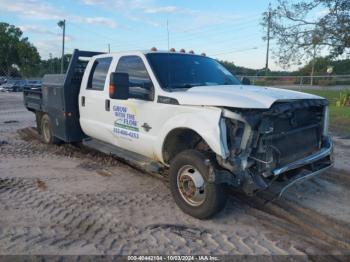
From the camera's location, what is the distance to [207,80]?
5.86 m

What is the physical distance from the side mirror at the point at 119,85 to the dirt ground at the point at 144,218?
1438mm

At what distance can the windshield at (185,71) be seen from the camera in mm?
5480

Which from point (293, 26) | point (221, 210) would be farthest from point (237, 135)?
point (293, 26)

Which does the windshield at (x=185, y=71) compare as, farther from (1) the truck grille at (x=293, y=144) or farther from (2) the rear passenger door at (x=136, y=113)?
(1) the truck grille at (x=293, y=144)

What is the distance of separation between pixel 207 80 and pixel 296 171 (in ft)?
6.32

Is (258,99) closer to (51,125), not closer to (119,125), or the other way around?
(119,125)

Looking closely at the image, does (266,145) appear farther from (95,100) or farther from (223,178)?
(95,100)

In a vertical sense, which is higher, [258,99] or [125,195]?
[258,99]

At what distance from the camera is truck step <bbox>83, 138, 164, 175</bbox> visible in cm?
538

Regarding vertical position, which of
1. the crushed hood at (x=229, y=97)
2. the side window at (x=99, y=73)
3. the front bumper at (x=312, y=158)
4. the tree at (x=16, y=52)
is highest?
the tree at (x=16, y=52)

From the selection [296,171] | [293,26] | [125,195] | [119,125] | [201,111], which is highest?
[293,26]

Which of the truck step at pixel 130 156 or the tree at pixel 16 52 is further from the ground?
the tree at pixel 16 52

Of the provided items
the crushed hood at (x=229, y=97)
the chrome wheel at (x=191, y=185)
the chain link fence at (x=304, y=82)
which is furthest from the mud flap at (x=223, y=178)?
the chain link fence at (x=304, y=82)

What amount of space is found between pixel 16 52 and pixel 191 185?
6578cm
